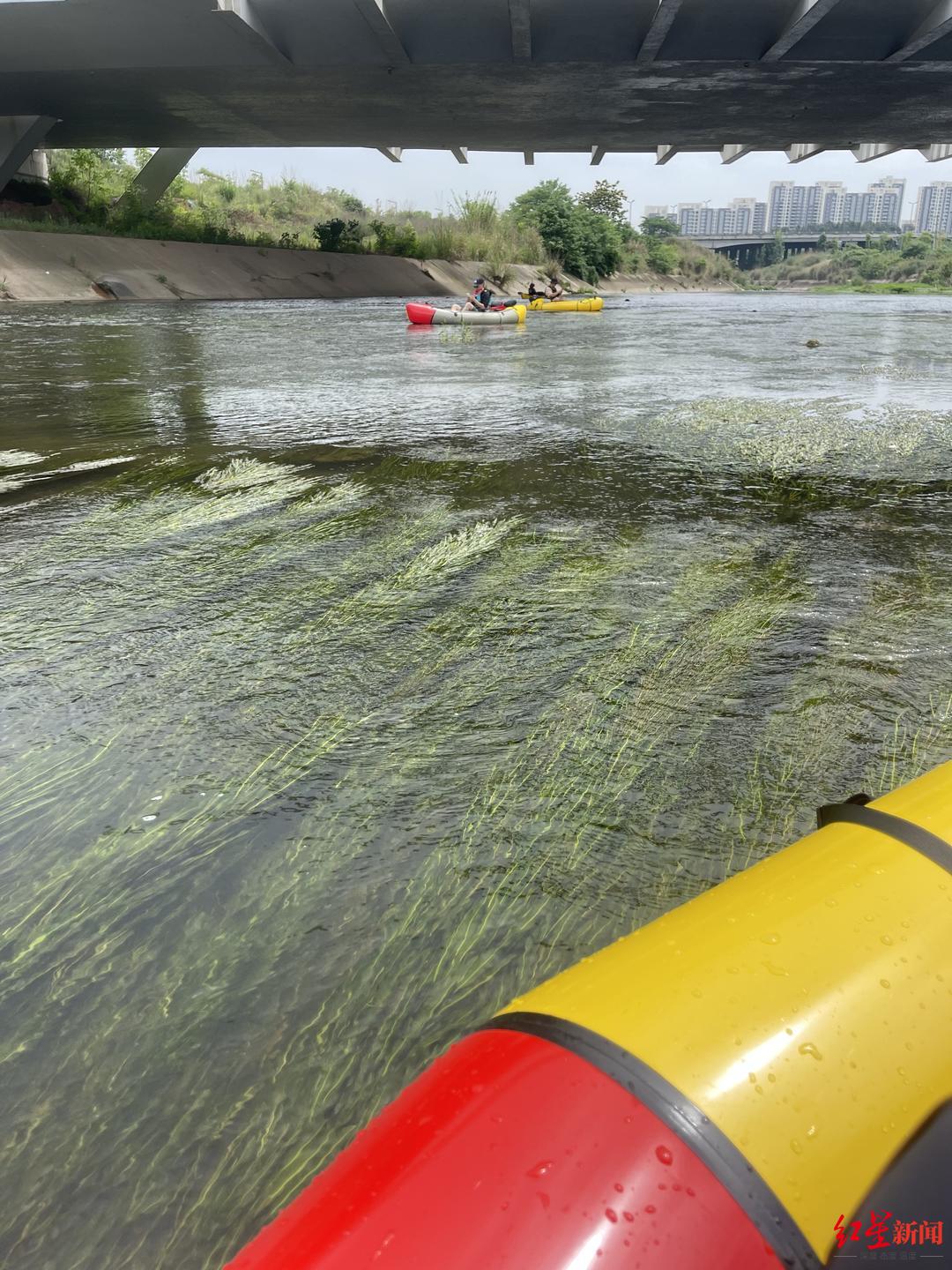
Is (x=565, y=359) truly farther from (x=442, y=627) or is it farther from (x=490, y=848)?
(x=490, y=848)

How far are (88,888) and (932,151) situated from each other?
103ft

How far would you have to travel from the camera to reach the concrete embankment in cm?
2234

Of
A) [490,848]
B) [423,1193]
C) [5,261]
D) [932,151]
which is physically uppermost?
[932,151]

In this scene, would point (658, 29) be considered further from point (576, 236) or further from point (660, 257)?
point (660, 257)

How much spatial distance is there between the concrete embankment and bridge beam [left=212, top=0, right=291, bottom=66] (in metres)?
9.06

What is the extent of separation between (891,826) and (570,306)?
2665 centimetres

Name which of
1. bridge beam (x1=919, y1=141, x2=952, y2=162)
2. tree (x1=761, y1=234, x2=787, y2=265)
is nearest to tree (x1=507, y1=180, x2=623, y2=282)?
bridge beam (x1=919, y1=141, x2=952, y2=162)

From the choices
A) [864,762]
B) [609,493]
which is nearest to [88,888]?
[864,762]

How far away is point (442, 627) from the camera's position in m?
3.34

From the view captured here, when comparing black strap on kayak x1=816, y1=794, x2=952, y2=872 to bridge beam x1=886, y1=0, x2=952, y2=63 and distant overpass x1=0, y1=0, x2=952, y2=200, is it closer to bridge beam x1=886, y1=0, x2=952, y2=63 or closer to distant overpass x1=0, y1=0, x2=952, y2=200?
distant overpass x1=0, y1=0, x2=952, y2=200

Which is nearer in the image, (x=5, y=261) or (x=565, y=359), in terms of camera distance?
(x=565, y=359)

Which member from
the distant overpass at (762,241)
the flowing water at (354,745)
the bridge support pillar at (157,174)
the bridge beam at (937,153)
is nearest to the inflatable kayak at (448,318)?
the flowing water at (354,745)

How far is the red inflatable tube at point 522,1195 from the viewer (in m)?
0.85

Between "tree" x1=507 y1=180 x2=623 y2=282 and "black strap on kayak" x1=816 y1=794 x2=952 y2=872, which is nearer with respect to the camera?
"black strap on kayak" x1=816 y1=794 x2=952 y2=872
